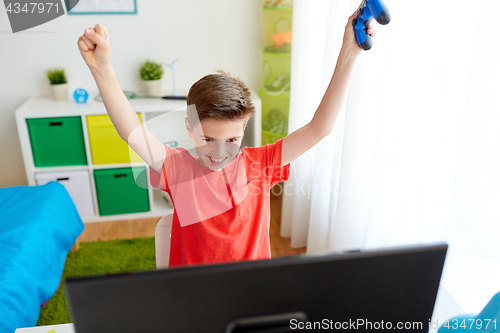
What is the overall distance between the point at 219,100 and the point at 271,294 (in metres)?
0.61

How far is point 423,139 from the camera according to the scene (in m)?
1.32

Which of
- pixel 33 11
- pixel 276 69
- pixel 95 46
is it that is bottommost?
pixel 276 69

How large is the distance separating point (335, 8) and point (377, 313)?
160 centimetres

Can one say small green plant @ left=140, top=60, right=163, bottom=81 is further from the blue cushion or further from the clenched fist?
the clenched fist

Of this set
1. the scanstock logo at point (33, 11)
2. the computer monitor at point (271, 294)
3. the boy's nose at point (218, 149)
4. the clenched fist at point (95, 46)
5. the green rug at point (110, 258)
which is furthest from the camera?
the scanstock logo at point (33, 11)

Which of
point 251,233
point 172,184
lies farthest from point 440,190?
point 172,184

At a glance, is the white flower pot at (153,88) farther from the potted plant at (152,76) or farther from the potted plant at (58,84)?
the potted plant at (58,84)

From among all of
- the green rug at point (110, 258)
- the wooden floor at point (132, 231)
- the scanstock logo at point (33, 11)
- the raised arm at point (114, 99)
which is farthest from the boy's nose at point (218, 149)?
the scanstock logo at point (33, 11)

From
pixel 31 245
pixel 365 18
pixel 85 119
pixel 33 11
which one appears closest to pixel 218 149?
pixel 365 18

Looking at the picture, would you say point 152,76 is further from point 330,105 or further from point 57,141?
point 330,105

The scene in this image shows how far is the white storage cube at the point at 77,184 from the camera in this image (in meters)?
2.67

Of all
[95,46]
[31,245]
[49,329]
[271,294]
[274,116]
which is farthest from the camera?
[274,116]

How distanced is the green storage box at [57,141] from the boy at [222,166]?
1.76 metres

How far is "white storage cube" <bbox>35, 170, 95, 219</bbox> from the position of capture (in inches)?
105
